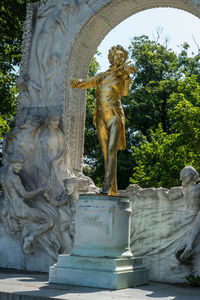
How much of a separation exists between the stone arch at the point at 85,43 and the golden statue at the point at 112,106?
9.43 ft

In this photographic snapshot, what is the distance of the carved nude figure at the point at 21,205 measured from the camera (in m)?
9.31

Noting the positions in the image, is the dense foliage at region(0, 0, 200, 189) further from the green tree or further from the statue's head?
the statue's head

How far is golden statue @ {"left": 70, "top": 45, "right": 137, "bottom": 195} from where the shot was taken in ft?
24.8

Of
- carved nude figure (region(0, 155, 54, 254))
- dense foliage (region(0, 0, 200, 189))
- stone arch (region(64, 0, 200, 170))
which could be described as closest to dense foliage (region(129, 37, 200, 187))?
dense foliage (region(0, 0, 200, 189))

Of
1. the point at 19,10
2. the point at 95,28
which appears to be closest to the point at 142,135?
the point at 19,10

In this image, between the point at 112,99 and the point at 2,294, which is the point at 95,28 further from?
the point at 2,294

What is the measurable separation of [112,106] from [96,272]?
104 inches

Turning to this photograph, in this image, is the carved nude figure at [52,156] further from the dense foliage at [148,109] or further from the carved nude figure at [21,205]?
the dense foliage at [148,109]

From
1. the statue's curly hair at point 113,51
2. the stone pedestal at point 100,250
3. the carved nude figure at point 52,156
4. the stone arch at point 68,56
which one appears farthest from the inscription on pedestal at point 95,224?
the stone arch at point 68,56

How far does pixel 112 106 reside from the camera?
7.59 meters

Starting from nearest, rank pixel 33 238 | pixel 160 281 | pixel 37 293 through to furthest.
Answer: pixel 37 293 < pixel 160 281 < pixel 33 238

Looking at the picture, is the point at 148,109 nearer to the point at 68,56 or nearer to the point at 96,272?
the point at 68,56

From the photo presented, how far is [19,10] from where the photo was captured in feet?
50.0

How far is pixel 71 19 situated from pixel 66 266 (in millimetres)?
6146
